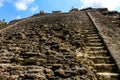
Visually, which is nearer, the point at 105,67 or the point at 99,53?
the point at 105,67

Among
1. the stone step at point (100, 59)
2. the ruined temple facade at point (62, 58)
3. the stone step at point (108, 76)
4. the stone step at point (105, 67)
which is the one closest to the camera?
the ruined temple facade at point (62, 58)

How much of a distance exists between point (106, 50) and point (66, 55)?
4.50 ft

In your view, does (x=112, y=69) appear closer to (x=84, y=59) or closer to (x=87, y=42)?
(x=84, y=59)

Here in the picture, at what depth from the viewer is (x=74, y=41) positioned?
795 centimetres

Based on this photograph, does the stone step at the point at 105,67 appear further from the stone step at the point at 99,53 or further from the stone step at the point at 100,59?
the stone step at the point at 99,53

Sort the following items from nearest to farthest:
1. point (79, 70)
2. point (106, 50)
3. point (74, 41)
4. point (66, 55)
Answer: point (79, 70)
point (66, 55)
point (106, 50)
point (74, 41)

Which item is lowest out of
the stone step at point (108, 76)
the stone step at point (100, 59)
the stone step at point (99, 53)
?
the stone step at point (108, 76)

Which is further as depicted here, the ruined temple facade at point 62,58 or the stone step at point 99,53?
the stone step at point 99,53

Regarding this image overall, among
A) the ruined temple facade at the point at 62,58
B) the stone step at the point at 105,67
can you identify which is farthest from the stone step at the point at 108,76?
the stone step at the point at 105,67

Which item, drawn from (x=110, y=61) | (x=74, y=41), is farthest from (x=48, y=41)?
(x=110, y=61)

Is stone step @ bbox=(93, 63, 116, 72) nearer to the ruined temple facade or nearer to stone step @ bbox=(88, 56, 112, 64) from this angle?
the ruined temple facade

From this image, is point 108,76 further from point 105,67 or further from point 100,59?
point 100,59

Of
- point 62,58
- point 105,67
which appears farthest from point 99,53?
point 62,58

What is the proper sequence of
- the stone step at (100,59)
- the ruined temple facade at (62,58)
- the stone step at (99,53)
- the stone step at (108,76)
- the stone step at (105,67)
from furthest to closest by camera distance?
the stone step at (99,53) → the stone step at (100,59) → the stone step at (105,67) → the stone step at (108,76) → the ruined temple facade at (62,58)
